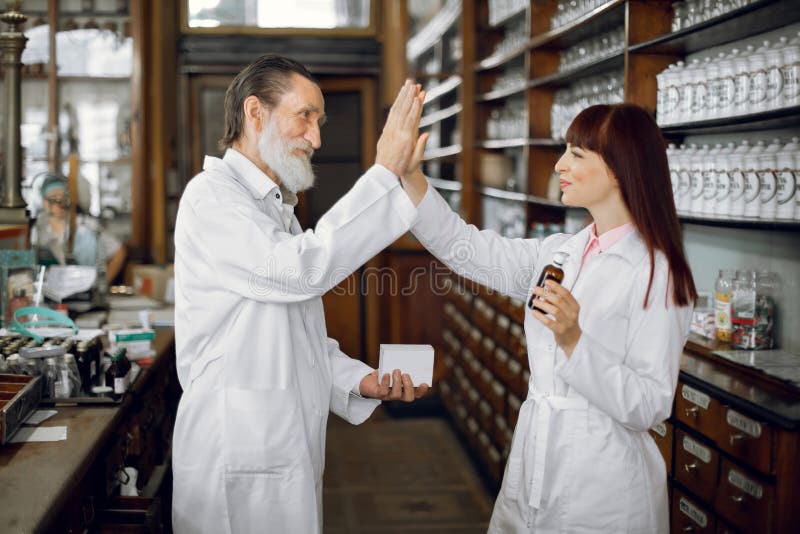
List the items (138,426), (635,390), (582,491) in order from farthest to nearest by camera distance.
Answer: (138,426) < (582,491) < (635,390)

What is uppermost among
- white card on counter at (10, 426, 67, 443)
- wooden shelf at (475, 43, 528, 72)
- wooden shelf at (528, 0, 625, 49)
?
wooden shelf at (475, 43, 528, 72)

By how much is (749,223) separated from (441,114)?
4.27 meters

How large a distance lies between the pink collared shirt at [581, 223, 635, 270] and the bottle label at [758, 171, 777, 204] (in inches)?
38.4

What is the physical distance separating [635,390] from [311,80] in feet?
3.27

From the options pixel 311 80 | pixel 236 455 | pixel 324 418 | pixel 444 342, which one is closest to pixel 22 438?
pixel 236 455

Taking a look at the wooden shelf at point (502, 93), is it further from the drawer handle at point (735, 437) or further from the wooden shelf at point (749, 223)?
the drawer handle at point (735, 437)

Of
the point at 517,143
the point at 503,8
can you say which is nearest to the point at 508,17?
the point at 503,8

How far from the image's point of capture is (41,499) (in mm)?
1625

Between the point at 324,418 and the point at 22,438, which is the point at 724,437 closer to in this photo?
the point at 324,418

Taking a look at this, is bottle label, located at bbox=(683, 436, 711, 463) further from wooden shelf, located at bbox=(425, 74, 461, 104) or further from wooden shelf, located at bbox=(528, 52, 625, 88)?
wooden shelf, located at bbox=(425, 74, 461, 104)

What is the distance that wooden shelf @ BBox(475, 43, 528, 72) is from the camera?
4911 millimetres

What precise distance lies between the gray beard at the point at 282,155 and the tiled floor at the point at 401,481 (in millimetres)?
2257

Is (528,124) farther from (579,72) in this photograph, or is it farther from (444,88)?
(444,88)

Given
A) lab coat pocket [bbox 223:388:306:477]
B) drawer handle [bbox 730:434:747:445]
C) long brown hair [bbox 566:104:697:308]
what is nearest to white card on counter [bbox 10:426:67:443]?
lab coat pocket [bbox 223:388:306:477]
